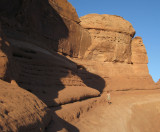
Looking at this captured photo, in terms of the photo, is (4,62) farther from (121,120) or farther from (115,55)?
(115,55)

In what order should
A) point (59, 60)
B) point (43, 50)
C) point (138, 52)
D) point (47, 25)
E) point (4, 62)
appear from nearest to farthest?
point (4, 62) → point (43, 50) → point (59, 60) → point (47, 25) → point (138, 52)

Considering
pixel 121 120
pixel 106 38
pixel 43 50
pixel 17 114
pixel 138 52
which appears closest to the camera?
pixel 17 114

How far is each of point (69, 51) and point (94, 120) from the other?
26.0 ft

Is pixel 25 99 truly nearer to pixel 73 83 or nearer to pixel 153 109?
pixel 73 83

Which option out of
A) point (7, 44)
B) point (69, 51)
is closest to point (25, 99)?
point (7, 44)

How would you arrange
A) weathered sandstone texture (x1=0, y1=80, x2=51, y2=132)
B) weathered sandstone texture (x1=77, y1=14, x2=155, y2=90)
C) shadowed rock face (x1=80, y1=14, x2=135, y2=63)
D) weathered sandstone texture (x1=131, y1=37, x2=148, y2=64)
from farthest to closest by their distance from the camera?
1. weathered sandstone texture (x1=131, y1=37, x2=148, y2=64)
2. shadowed rock face (x1=80, y1=14, x2=135, y2=63)
3. weathered sandstone texture (x1=77, y1=14, x2=155, y2=90)
4. weathered sandstone texture (x1=0, y1=80, x2=51, y2=132)

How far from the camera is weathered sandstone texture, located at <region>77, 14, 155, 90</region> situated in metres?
15.4

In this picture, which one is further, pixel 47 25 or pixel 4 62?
pixel 47 25

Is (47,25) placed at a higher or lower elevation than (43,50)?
higher

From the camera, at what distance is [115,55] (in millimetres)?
16531

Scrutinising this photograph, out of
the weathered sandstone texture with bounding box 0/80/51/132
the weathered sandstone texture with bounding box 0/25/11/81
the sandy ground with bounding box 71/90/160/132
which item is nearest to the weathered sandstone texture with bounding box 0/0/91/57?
the weathered sandstone texture with bounding box 0/25/11/81

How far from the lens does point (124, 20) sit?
58.7ft

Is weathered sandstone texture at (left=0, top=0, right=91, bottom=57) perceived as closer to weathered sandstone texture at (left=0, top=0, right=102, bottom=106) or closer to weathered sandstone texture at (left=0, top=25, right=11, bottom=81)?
weathered sandstone texture at (left=0, top=0, right=102, bottom=106)

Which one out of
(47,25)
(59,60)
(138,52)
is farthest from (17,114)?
(138,52)
